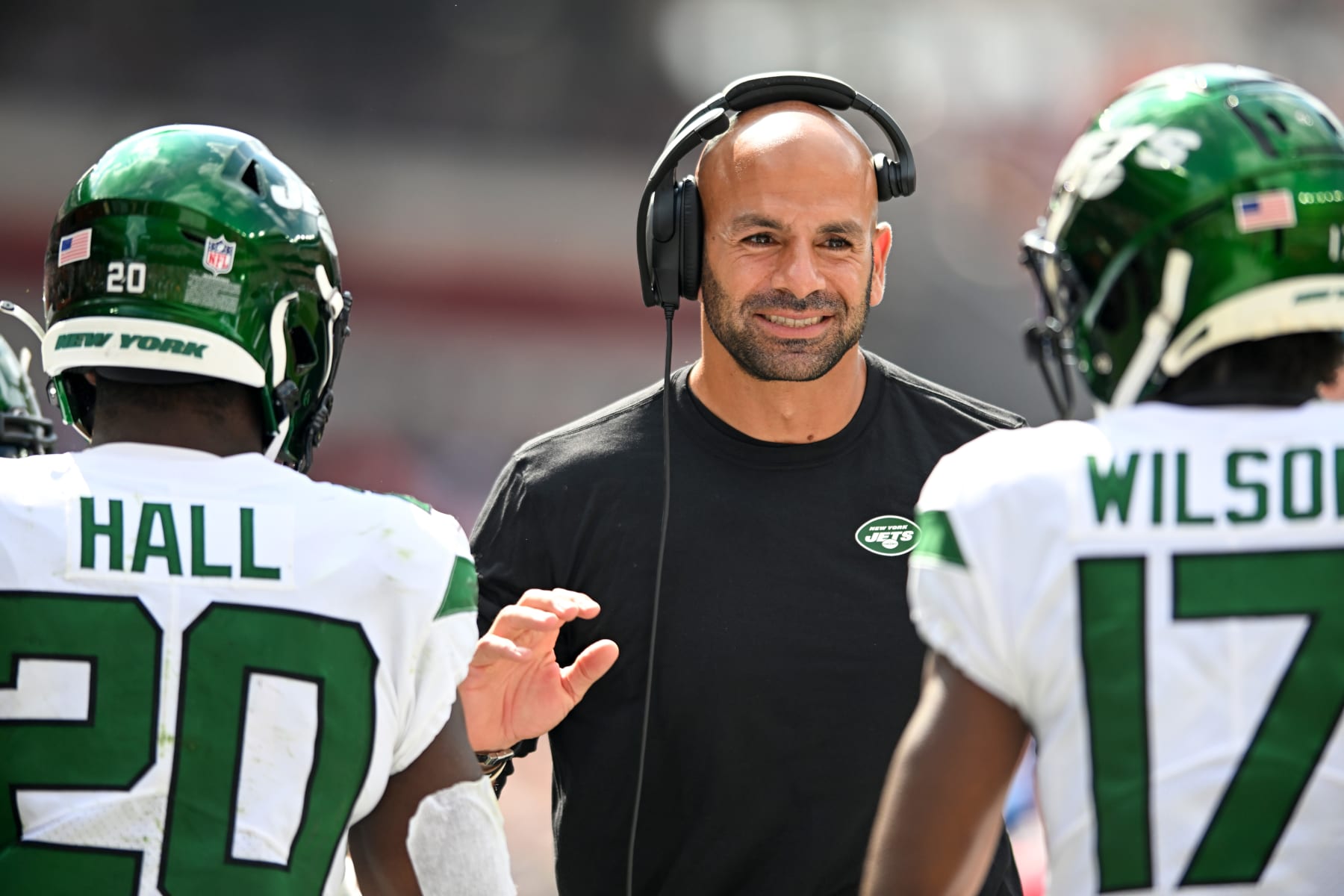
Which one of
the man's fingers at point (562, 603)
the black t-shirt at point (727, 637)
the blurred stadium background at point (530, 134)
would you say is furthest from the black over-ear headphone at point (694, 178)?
the blurred stadium background at point (530, 134)

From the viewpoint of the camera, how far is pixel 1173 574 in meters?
1.53

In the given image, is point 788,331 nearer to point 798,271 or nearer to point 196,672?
point 798,271

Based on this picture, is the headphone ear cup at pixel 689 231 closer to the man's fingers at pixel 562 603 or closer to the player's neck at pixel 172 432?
the man's fingers at pixel 562 603

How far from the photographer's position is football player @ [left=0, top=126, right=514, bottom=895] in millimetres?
1650

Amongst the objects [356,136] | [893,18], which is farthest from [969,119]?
[356,136]

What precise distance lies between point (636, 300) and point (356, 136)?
2.74 m

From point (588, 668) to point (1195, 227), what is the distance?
111 cm

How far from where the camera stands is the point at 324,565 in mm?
1726

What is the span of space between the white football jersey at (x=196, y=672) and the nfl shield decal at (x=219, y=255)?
0.23 metres

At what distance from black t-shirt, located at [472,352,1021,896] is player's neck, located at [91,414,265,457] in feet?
2.77

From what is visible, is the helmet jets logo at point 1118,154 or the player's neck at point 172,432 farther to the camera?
the player's neck at point 172,432

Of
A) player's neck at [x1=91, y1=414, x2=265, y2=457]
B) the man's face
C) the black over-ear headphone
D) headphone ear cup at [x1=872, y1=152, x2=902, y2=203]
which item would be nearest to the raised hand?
player's neck at [x1=91, y1=414, x2=265, y2=457]

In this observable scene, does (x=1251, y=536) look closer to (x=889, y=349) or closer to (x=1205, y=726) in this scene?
(x=1205, y=726)

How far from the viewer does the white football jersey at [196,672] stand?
1.64 metres
